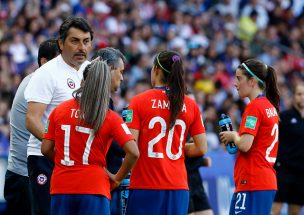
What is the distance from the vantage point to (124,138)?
23.9ft

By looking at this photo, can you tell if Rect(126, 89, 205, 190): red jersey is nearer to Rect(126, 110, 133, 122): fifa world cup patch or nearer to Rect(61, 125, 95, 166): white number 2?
Rect(126, 110, 133, 122): fifa world cup patch

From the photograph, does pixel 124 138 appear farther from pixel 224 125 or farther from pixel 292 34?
pixel 292 34

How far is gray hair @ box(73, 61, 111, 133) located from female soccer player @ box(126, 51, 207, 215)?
0.82 meters

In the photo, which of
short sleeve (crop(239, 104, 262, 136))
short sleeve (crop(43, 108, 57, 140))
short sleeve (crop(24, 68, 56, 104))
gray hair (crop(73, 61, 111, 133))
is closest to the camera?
gray hair (crop(73, 61, 111, 133))

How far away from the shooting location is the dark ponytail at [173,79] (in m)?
8.06

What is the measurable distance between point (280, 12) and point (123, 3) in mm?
5877

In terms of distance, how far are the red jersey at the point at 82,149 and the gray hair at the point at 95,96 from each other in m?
0.08

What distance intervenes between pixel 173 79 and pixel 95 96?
3.57 feet

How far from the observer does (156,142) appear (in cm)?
805

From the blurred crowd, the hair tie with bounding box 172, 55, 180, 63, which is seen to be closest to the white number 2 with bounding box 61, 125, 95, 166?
the hair tie with bounding box 172, 55, 180, 63

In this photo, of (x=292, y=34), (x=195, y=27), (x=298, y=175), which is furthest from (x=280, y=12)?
(x=298, y=175)

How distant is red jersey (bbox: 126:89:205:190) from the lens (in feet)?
26.4

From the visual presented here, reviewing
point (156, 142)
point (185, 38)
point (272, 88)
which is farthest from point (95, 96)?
point (185, 38)

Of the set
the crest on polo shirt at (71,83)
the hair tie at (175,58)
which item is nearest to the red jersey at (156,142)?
the hair tie at (175,58)
